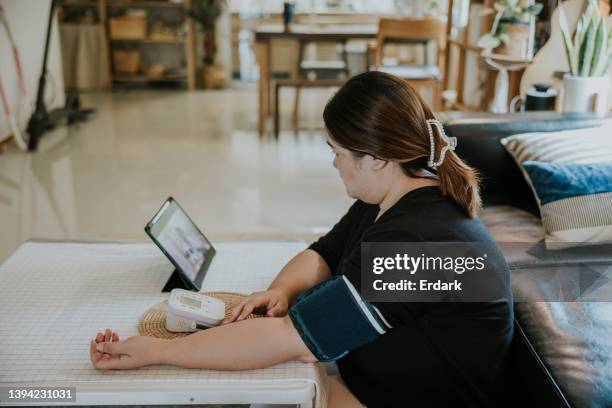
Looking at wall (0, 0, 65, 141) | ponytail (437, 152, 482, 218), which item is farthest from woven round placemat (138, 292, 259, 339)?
wall (0, 0, 65, 141)

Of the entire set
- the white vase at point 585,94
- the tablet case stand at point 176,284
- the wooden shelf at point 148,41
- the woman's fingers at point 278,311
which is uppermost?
the white vase at point 585,94

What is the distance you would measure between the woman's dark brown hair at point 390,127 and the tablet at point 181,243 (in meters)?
0.55

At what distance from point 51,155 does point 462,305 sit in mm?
3937

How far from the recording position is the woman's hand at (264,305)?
53.6 inches

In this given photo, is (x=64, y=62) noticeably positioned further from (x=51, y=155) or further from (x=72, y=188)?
(x=72, y=188)

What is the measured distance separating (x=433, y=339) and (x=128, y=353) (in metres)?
0.54

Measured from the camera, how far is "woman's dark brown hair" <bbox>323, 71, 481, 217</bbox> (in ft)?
3.78

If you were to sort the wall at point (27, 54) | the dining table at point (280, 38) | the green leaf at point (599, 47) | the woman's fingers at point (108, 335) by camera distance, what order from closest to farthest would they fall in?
the woman's fingers at point (108, 335) → the green leaf at point (599, 47) → the wall at point (27, 54) → the dining table at point (280, 38)

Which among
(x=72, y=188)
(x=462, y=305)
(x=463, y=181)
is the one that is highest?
(x=463, y=181)

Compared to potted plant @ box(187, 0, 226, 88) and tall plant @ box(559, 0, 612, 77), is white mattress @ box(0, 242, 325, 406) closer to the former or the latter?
tall plant @ box(559, 0, 612, 77)

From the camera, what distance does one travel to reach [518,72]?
3.78 meters

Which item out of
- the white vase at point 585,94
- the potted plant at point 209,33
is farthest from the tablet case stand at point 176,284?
the potted plant at point 209,33

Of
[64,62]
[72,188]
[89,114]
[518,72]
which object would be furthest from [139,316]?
[64,62]

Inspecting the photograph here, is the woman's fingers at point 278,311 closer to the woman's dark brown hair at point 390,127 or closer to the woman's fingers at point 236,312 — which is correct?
the woman's fingers at point 236,312
